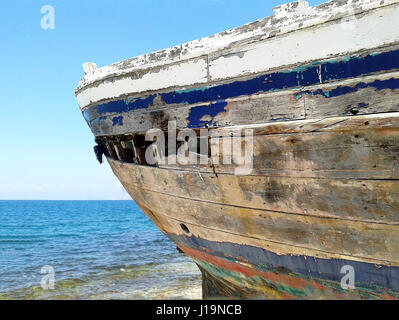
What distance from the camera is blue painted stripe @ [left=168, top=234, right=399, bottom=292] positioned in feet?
6.03

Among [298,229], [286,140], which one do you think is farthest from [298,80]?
[298,229]

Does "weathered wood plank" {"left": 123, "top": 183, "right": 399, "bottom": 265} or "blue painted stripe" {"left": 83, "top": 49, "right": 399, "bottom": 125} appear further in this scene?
"weathered wood plank" {"left": 123, "top": 183, "right": 399, "bottom": 265}

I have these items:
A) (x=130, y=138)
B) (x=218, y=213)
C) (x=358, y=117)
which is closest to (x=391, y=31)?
(x=358, y=117)

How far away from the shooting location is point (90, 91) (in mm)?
2820

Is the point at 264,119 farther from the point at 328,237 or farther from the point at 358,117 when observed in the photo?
the point at 328,237

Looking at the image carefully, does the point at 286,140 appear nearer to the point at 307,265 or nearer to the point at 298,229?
the point at 298,229

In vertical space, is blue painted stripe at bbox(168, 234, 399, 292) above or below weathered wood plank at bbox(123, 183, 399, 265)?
below

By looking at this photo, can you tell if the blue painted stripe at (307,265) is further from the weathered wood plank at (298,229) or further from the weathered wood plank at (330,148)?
the weathered wood plank at (330,148)

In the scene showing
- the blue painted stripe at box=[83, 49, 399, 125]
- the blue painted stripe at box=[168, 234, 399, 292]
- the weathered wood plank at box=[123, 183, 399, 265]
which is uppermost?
the blue painted stripe at box=[83, 49, 399, 125]

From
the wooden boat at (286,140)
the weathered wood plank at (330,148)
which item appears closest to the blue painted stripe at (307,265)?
the wooden boat at (286,140)

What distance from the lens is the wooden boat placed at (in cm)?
160

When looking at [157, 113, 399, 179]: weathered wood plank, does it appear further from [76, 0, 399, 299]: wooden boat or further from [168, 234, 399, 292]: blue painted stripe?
[168, 234, 399, 292]: blue painted stripe

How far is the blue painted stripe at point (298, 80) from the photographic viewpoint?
1.55m

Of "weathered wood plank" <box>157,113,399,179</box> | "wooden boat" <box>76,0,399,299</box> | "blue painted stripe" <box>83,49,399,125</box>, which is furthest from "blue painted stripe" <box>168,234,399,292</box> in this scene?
"blue painted stripe" <box>83,49,399,125</box>
